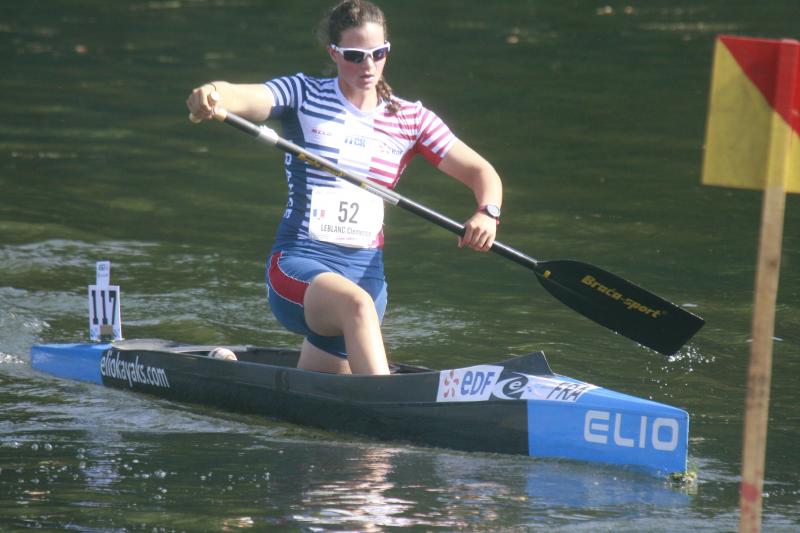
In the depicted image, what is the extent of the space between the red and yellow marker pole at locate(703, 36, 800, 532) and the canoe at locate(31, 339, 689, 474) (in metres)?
1.42

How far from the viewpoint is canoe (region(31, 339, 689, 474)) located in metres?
5.50

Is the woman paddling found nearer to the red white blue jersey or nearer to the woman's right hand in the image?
the red white blue jersey

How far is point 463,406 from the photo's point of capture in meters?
5.84

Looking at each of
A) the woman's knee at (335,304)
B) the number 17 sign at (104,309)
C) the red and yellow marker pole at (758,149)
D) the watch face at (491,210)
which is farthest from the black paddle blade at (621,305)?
the red and yellow marker pole at (758,149)

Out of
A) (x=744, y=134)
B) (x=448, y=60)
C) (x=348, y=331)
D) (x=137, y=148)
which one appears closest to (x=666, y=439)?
(x=348, y=331)

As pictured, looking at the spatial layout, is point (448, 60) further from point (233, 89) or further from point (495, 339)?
point (233, 89)

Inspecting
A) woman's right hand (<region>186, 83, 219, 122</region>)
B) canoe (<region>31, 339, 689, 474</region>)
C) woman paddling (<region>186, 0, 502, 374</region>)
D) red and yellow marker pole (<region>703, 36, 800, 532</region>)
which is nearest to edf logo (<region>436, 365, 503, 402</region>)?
canoe (<region>31, 339, 689, 474</region>)

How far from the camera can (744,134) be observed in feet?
13.0

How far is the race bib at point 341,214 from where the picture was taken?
635cm

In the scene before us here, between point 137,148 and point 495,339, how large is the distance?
6.44 m

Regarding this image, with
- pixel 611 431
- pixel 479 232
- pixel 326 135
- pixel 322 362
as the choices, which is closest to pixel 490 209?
pixel 479 232

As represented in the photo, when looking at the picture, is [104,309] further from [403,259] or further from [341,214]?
[403,259]

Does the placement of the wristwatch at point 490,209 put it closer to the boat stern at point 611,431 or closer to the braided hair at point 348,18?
the braided hair at point 348,18

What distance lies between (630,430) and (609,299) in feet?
4.51
